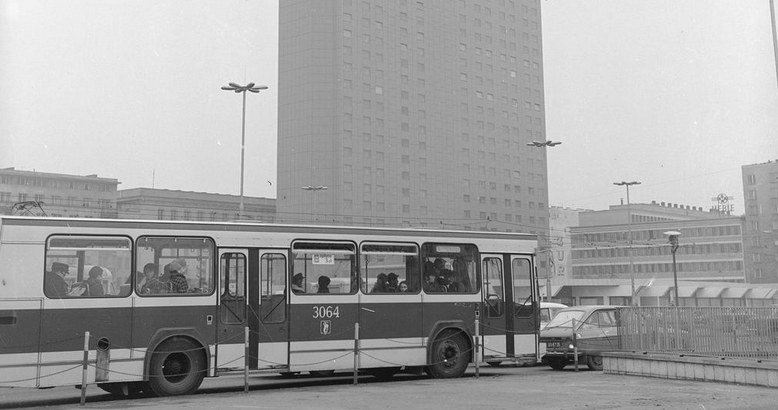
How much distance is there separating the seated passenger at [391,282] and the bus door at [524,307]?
2.97 meters

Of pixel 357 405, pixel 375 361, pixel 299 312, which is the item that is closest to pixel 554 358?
pixel 375 361

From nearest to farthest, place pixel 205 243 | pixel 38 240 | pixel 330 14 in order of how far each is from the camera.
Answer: pixel 38 240
pixel 205 243
pixel 330 14

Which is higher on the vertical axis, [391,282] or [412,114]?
[412,114]

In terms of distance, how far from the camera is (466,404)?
42.4 ft

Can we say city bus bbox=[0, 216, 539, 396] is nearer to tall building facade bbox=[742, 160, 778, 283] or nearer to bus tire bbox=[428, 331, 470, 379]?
bus tire bbox=[428, 331, 470, 379]

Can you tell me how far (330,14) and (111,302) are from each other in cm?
9148

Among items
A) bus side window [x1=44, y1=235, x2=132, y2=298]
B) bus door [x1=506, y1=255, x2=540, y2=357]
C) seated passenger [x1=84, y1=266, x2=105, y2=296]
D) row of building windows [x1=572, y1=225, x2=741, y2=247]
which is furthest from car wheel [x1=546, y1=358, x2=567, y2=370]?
row of building windows [x1=572, y1=225, x2=741, y2=247]

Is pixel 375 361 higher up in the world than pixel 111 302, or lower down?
lower down

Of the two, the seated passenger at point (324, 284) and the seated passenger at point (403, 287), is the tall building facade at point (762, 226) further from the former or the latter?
the seated passenger at point (324, 284)

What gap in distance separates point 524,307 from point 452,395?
5.34m

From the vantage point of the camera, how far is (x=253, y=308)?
15.9 meters

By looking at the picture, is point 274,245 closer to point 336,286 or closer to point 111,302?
point 336,286

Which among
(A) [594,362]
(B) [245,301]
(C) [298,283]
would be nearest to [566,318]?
(A) [594,362]

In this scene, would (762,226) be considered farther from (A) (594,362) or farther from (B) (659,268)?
(A) (594,362)
